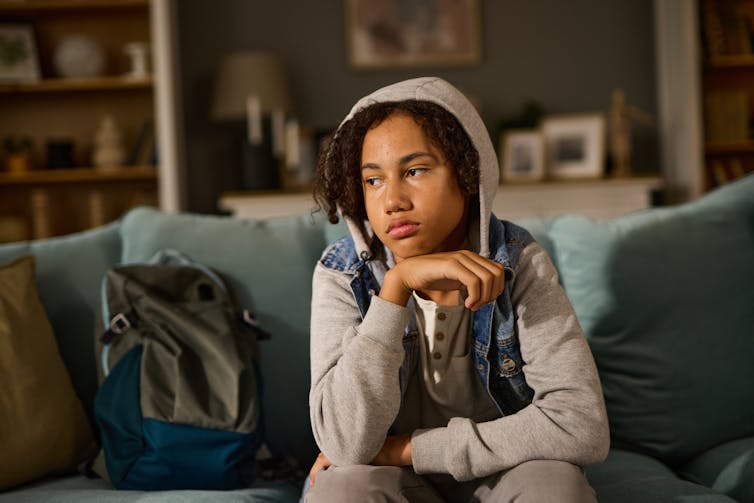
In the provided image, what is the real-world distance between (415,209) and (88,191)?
330 centimetres

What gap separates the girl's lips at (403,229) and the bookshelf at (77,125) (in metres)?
2.86

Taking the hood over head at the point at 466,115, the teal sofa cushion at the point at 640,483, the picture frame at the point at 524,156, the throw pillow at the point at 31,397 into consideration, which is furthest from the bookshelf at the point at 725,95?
the throw pillow at the point at 31,397

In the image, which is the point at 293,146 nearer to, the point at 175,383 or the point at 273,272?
the point at 273,272

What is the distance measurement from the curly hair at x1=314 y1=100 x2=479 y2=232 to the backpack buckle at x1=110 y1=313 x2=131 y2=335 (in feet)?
1.54

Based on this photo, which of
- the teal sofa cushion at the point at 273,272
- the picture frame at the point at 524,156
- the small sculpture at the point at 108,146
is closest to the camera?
the teal sofa cushion at the point at 273,272

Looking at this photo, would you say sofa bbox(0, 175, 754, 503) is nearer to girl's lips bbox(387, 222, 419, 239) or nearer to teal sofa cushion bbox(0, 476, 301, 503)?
teal sofa cushion bbox(0, 476, 301, 503)

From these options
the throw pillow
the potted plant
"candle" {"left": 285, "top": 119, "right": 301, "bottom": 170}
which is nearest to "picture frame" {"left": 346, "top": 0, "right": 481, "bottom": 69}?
"candle" {"left": 285, "top": 119, "right": 301, "bottom": 170}

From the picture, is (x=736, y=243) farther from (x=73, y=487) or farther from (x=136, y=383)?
(x=73, y=487)

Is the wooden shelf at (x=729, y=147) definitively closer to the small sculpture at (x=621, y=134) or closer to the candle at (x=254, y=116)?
the small sculpture at (x=621, y=134)

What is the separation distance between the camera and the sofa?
5.18 ft

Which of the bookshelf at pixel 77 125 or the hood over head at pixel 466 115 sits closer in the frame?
the hood over head at pixel 466 115

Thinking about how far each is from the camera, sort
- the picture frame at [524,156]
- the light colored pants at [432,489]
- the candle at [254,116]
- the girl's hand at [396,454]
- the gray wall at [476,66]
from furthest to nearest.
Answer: the gray wall at [476,66]
the picture frame at [524,156]
the candle at [254,116]
the girl's hand at [396,454]
the light colored pants at [432,489]

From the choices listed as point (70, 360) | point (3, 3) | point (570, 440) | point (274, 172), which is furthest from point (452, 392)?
point (3, 3)

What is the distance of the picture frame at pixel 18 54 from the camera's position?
12.5ft
